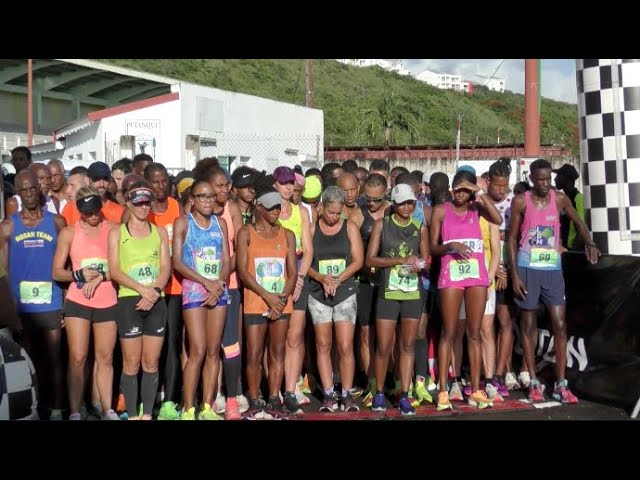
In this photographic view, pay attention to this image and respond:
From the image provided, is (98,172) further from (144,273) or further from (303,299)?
(303,299)

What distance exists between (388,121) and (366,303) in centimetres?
2834

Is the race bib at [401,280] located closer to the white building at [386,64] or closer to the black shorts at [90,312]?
the black shorts at [90,312]

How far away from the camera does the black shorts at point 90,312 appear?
21.7 ft

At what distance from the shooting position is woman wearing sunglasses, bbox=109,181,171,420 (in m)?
6.60

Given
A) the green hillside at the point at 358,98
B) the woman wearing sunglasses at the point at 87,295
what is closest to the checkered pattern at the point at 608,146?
the woman wearing sunglasses at the point at 87,295

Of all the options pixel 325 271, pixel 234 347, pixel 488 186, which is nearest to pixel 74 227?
pixel 234 347

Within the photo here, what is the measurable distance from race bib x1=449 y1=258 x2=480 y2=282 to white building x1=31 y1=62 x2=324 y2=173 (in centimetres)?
1236

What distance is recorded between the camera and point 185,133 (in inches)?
866

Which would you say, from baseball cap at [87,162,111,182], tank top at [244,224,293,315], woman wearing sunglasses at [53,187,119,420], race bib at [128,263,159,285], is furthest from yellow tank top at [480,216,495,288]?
baseball cap at [87,162,111,182]

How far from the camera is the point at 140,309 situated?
6582mm

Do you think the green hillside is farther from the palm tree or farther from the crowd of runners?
the crowd of runners

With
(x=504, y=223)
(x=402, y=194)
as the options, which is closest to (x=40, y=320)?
(x=402, y=194)
